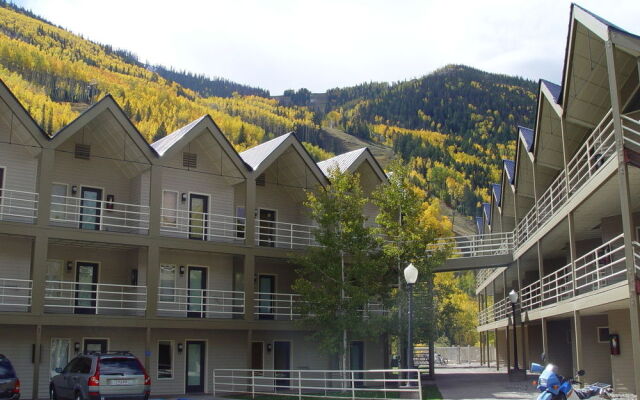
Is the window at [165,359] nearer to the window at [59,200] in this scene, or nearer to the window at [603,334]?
the window at [59,200]

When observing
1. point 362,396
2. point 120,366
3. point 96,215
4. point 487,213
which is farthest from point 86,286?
point 487,213

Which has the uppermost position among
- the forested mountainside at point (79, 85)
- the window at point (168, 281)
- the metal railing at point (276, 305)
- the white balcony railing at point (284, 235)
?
Answer: the forested mountainside at point (79, 85)

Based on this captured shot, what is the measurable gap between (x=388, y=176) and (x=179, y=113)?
143 meters

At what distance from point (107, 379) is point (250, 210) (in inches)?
466

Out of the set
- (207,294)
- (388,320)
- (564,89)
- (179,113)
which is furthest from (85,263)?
(179,113)

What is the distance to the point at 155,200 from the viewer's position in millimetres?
26906

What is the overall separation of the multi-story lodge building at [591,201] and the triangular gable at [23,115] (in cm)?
1811

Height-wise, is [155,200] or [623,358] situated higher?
[155,200]

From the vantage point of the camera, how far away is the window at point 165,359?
90.8ft

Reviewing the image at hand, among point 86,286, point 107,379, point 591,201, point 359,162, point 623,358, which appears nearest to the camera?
point 107,379

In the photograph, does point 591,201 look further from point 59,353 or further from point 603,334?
point 59,353

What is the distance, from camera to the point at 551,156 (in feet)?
99.5

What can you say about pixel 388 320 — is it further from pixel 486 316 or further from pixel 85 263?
pixel 486 316

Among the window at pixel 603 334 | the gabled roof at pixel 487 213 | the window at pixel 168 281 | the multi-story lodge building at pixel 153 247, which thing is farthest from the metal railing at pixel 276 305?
the gabled roof at pixel 487 213
